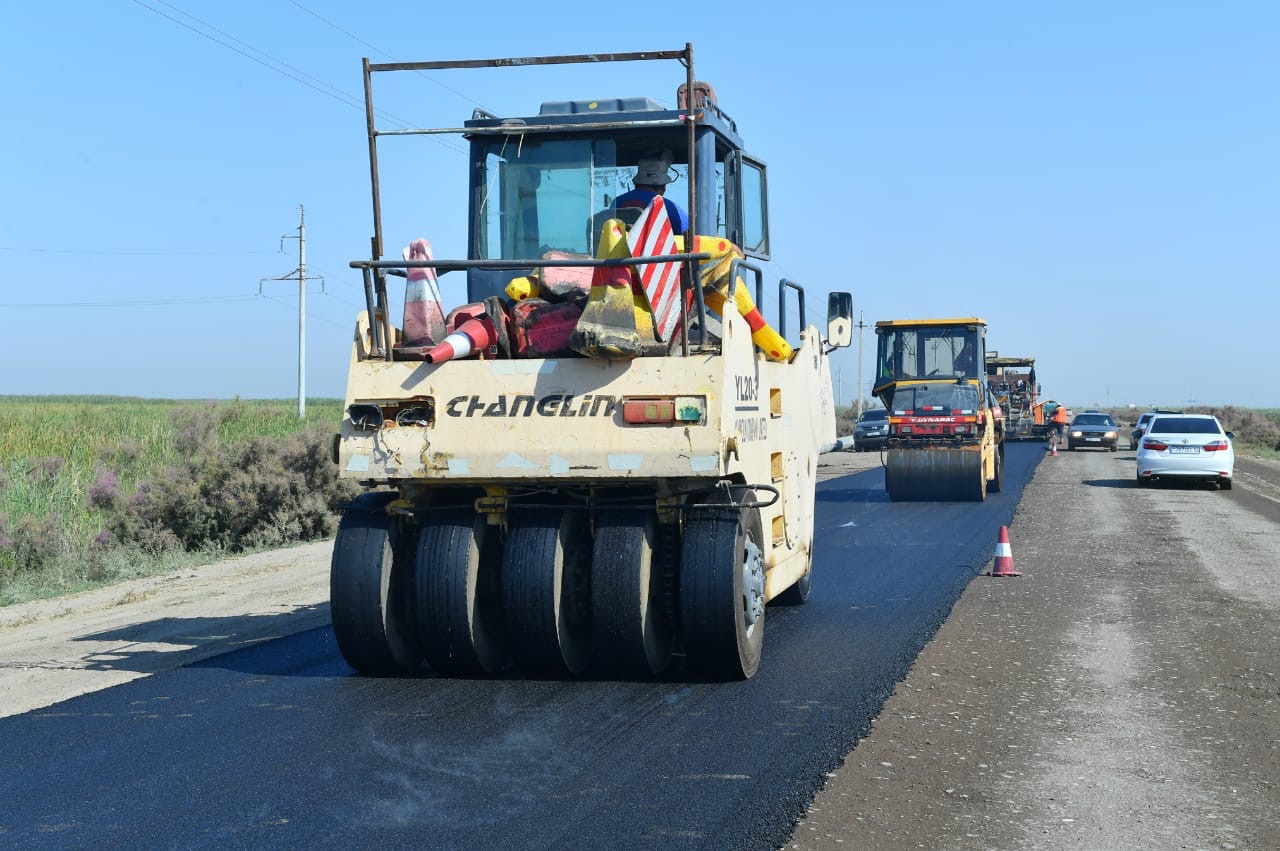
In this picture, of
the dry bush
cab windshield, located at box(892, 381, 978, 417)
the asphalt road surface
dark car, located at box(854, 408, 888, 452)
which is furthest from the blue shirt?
dark car, located at box(854, 408, 888, 452)

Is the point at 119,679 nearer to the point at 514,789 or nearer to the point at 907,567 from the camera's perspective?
the point at 514,789

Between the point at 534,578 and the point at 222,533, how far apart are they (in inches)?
540

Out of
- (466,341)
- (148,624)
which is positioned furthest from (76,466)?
(466,341)

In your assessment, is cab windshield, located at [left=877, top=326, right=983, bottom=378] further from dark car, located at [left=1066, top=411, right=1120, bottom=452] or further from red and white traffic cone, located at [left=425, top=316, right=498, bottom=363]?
dark car, located at [left=1066, top=411, right=1120, bottom=452]

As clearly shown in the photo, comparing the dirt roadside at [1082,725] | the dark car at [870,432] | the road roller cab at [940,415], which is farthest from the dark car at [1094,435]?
the dirt roadside at [1082,725]

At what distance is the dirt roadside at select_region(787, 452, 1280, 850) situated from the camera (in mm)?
5449

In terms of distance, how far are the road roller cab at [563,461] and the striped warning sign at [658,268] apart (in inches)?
0.5

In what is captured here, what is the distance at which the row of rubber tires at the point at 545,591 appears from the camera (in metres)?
7.91

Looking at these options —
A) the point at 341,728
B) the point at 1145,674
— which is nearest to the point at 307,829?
the point at 341,728

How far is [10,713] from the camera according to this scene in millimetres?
7758

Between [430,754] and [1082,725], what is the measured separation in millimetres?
3424

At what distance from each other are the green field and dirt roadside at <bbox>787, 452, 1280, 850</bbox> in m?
10.3

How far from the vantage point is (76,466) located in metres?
25.0

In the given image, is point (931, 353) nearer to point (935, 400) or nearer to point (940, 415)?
point (935, 400)
